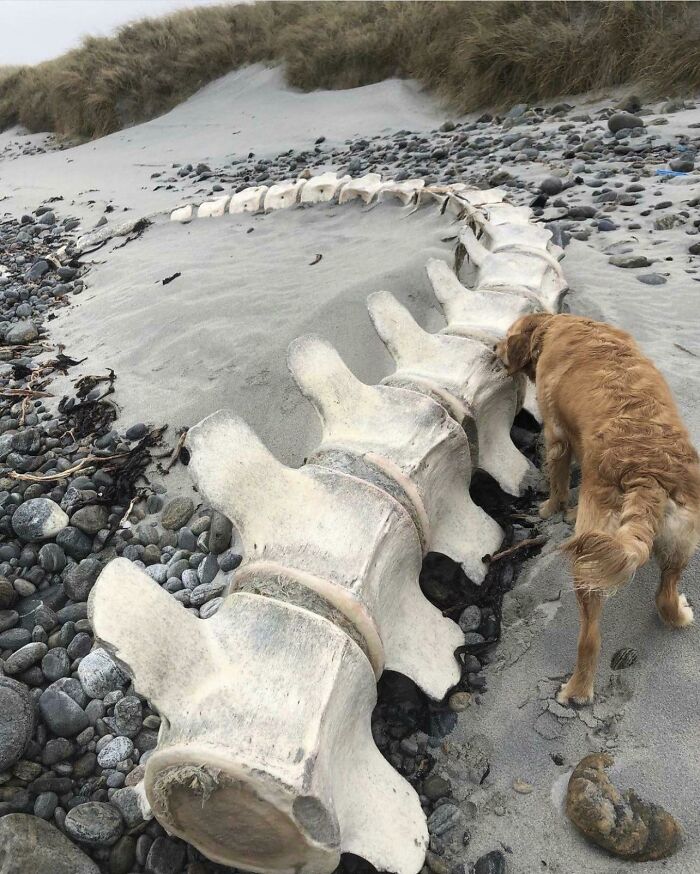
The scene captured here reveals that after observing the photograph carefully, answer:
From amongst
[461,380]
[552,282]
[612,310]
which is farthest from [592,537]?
[612,310]

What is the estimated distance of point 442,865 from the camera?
5.17 ft

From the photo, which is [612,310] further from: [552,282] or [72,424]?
[72,424]

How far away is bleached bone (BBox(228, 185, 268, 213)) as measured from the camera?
6266 millimetres

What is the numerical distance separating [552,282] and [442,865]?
9.05 feet

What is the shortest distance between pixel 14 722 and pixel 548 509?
1.95 m

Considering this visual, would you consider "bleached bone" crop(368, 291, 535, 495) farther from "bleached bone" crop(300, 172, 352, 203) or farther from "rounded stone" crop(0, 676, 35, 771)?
"bleached bone" crop(300, 172, 352, 203)

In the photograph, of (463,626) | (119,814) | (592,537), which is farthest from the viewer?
(463,626)

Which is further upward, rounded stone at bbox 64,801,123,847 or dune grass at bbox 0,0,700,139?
dune grass at bbox 0,0,700,139

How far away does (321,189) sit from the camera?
6.01 metres

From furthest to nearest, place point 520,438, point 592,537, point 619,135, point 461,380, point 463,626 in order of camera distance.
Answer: point 619,135 → point 520,438 → point 461,380 → point 463,626 → point 592,537

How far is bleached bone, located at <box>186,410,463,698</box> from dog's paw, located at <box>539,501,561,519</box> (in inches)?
31.6

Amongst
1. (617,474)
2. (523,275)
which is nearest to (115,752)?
(617,474)

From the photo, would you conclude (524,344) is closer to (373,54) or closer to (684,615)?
(684,615)

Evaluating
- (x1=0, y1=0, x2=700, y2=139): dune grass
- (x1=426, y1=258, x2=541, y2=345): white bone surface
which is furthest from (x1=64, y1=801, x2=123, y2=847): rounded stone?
(x1=0, y1=0, x2=700, y2=139): dune grass
